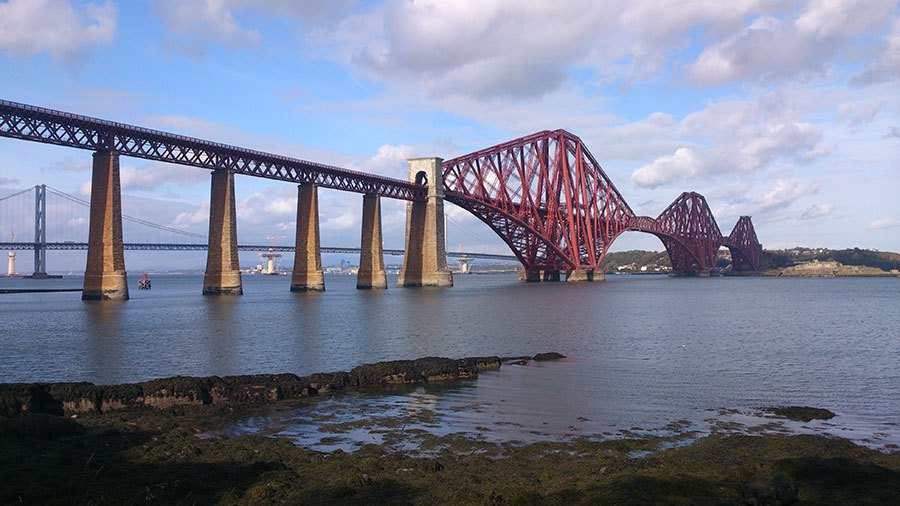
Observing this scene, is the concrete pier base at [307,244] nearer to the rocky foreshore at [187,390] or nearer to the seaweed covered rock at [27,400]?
the rocky foreshore at [187,390]

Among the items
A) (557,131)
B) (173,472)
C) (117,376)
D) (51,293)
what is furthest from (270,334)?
(557,131)

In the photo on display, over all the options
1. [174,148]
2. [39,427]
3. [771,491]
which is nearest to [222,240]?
[174,148]

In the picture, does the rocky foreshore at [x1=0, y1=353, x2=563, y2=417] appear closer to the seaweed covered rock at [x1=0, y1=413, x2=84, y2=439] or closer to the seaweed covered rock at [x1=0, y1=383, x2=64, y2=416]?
the seaweed covered rock at [x1=0, y1=383, x2=64, y2=416]

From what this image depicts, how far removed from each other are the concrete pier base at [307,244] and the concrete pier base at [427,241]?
19.4m

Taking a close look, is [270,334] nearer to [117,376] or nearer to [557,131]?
[117,376]

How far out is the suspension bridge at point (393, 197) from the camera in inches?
2253

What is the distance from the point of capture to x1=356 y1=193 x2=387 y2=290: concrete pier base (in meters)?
90.8

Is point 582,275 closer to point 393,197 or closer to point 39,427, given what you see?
point 393,197

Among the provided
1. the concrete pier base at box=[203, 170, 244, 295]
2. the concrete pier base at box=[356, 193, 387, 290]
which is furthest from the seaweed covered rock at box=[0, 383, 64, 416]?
the concrete pier base at box=[356, 193, 387, 290]

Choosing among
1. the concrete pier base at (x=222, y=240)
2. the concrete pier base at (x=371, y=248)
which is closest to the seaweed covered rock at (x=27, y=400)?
the concrete pier base at (x=222, y=240)

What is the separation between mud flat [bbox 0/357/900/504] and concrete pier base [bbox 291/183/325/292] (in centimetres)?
6297

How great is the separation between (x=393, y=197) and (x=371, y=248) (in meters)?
9.19

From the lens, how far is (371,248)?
298ft

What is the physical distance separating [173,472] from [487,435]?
6.26m
